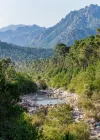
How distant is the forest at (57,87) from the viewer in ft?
76.8

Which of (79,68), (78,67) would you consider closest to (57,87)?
(78,67)

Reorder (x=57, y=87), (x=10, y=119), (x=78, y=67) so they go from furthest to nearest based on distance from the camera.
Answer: (x=57, y=87)
(x=78, y=67)
(x=10, y=119)

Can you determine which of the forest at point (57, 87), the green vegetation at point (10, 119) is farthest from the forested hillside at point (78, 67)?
the green vegetation at point (10, 119)

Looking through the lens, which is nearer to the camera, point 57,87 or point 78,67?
point 78,67

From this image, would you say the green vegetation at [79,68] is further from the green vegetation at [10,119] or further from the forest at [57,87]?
the green vegetation at [10,119]

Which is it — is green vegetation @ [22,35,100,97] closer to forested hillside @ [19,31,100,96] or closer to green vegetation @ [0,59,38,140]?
forested hillside @ [19,31,100,96]

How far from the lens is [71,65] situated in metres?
126

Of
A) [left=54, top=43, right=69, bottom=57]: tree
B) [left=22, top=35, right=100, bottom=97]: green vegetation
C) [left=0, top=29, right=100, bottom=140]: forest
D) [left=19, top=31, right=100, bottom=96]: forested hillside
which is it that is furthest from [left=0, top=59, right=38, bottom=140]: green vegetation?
[left=54, top=43, right=69, bottom=57]: tree

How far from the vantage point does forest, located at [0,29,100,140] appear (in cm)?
2341

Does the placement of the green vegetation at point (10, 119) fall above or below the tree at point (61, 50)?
below

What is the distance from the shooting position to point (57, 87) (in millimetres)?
120750

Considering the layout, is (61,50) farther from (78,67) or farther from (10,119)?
(10,119)

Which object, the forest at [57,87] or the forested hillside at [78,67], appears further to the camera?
the forested hillside at [78,67]

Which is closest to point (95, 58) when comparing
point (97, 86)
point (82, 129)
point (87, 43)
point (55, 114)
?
point (87, 43)
